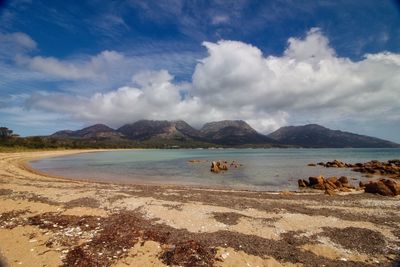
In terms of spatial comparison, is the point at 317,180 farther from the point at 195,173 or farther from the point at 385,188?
the point at 195,173

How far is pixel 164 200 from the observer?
21328mm

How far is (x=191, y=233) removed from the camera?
13.6 m

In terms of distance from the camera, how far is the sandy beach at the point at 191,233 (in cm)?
1088

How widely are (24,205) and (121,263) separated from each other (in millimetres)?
11890

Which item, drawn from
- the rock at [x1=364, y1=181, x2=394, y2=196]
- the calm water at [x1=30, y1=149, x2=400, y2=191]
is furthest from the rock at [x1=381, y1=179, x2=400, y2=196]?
the calm water at [x1=30, y1=149, x2=400, y2=191]

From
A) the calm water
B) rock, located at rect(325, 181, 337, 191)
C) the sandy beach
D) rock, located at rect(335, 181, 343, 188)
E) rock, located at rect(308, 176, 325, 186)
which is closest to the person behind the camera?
the sandy beach

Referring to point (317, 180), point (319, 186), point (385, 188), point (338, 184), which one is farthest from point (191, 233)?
point (338, 184)

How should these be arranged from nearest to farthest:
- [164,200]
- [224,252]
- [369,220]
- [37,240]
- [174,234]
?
[224,252] → [37,240] → [174,234] → [369,220] → [164,200]

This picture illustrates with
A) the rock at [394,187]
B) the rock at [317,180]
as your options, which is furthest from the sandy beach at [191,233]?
the rock at [317,180]

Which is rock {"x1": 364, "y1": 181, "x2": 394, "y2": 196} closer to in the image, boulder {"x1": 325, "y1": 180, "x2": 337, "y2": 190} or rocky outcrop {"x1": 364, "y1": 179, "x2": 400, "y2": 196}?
rocky outcrop {"x1": 364, "y1": 179, "x2": 400, "y2": 196}

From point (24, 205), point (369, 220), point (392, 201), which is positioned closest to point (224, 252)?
point (369, 220)

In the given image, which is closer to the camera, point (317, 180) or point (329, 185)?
point (329, 185)

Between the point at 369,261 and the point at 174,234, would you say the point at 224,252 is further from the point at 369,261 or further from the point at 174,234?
the point at 369,261

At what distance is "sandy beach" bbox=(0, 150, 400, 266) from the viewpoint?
1088 cm
